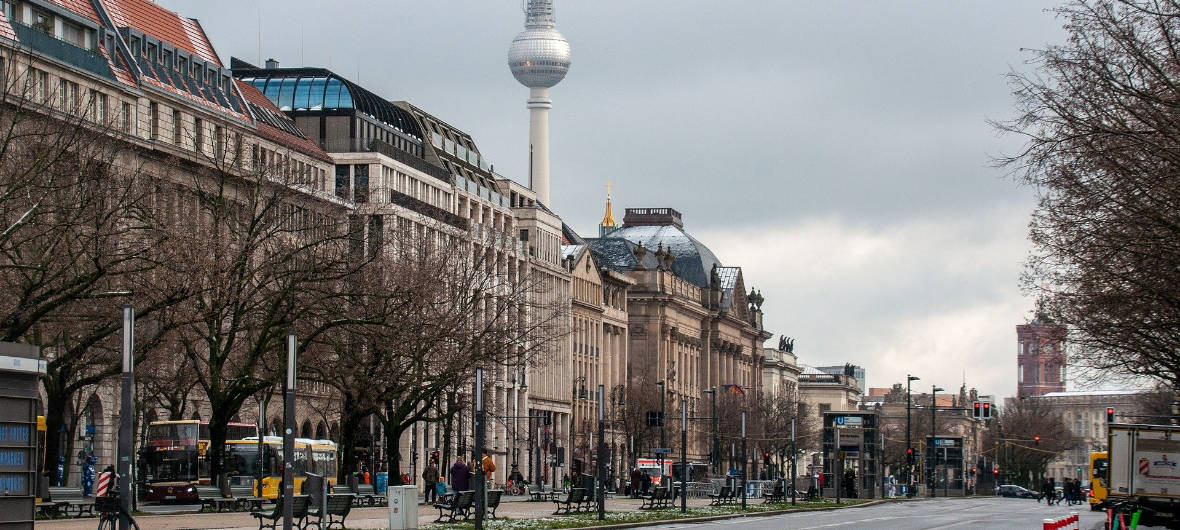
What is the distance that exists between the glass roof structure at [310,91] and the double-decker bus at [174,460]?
4748 centimetres

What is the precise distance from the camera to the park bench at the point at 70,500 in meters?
55.4

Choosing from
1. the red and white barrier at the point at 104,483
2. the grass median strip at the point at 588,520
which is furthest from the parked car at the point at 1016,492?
the red and white barrier at the point at 104,483

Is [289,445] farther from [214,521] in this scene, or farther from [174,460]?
[174,460]

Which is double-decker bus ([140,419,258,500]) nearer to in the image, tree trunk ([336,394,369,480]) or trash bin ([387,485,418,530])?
tree trunk ([336,394,369,480])

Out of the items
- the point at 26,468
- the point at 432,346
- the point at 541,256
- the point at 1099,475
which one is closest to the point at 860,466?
the point at 1099,475

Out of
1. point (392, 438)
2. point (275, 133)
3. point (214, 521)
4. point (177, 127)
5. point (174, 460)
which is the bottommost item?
point (214, 521)

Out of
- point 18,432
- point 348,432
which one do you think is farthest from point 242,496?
point 18,432

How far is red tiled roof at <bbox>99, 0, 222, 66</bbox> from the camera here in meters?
91.2

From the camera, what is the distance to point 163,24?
97.1 metres

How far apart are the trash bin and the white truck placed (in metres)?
18.9

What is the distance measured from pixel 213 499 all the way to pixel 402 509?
1938 centimetres

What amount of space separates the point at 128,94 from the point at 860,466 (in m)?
51.5

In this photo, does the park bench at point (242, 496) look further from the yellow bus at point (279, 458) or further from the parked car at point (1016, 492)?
the parked car at point (1016, 492)

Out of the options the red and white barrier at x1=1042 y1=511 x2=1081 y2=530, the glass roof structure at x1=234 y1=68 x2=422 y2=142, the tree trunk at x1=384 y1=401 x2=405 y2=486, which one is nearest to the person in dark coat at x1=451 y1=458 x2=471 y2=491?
the tree trunk at x1=384 y1=401 x2=405 y2=486
